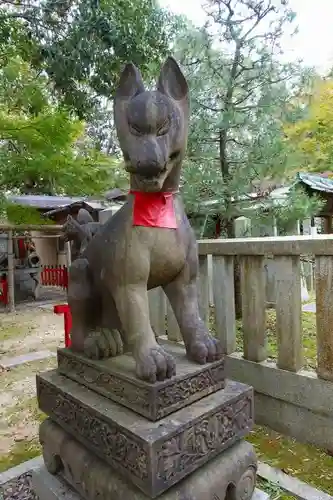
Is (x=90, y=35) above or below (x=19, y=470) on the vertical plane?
above

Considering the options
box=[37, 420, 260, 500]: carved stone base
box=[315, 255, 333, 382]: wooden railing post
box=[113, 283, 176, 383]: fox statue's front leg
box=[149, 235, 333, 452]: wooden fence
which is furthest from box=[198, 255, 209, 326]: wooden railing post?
box=[113, 283, 176, 383]: fox statue's front leg

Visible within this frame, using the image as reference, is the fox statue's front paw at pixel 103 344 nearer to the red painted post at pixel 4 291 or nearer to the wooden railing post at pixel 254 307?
the wooden railing post at pixel 254 307

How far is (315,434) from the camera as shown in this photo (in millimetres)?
2080

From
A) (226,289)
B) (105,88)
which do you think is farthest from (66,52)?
(226,289)

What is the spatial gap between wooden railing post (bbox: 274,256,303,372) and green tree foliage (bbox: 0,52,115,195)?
11.5 feet

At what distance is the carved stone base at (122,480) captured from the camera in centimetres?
128

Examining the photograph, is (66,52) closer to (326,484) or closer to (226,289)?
(226,289)

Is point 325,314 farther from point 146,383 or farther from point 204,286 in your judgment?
point 146,383

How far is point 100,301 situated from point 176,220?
0.52 meters

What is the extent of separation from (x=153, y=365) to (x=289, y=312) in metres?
1.24

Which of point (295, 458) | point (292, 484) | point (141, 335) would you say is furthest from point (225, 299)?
point (141, 335)

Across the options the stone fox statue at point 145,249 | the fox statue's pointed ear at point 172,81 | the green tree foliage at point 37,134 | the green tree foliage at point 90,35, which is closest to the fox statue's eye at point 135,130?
the stone fox statue at point 145,249

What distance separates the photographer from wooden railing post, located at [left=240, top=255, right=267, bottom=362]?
2365 millimetres

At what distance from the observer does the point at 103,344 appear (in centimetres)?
156
